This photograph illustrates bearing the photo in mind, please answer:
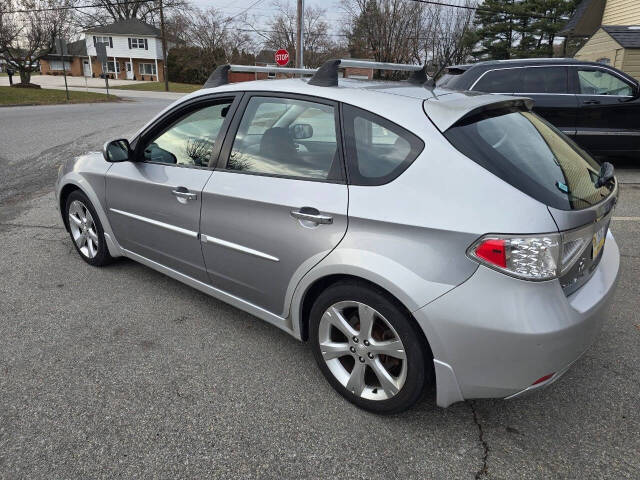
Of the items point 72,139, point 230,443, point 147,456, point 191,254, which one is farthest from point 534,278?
point 72,139

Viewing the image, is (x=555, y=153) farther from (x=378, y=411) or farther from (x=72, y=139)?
(x=72, y=139)

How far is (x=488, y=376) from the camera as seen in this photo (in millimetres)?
2020

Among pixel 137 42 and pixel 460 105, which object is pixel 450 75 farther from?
pixel 137 42

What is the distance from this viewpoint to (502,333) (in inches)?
75.4

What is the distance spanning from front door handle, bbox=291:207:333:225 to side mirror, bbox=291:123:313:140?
19.1 inches

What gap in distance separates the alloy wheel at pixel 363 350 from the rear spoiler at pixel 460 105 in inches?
37.2

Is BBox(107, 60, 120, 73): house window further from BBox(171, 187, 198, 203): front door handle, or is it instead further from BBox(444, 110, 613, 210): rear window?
BBox(444, 110, 613, 210): rear window

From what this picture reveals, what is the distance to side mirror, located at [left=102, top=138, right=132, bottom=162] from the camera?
3471 millimetres

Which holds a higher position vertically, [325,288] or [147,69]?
[147,69]

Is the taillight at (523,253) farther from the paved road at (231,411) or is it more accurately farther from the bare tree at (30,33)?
the bare tree at (30,33)

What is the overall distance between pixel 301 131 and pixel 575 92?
21.8 ft

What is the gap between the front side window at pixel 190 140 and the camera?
10.1 feet

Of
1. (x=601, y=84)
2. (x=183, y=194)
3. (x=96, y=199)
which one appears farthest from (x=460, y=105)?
(x=601, y=84)

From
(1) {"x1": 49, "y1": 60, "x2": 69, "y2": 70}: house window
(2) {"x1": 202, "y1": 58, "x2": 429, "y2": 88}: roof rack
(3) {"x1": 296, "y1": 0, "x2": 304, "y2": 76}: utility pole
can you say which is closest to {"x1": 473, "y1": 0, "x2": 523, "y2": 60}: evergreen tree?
(3) {"x1": 296, "y1": 0, "x2": 304, "y2": 76}: utility pole
